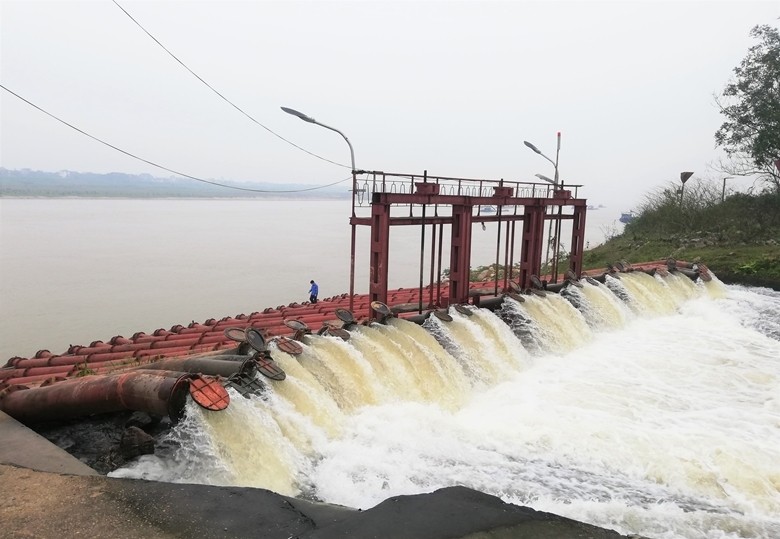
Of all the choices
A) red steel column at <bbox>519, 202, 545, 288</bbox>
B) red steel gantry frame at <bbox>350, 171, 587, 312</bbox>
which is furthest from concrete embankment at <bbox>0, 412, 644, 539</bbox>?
red steel column at <bbox>519, 202, 545, 288</bbox>

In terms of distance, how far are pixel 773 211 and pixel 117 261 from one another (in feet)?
140

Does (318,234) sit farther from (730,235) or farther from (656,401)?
(656,401)

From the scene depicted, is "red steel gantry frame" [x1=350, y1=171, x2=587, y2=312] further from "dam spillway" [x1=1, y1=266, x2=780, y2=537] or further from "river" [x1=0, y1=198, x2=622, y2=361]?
"river" [x1=0, y1=198, x2=622, y2=361]

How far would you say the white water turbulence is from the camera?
254 inches

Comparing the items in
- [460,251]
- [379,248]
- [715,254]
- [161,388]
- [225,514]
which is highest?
[379,248]

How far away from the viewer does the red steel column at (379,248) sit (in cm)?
1156

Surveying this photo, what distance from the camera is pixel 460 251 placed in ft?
44.6

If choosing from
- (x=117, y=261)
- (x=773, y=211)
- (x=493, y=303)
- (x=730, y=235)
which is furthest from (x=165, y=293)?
(x=773, y=211)

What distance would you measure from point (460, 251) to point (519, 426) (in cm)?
562

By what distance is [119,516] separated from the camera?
4.73 meters

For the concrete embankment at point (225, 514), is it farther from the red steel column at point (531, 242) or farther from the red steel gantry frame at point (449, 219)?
the red steel column at point (531, 242)

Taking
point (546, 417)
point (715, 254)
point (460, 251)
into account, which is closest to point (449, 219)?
point (460, 251)

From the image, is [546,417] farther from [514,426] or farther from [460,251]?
[460,251]

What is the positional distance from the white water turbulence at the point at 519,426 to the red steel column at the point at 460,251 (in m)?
1.33
